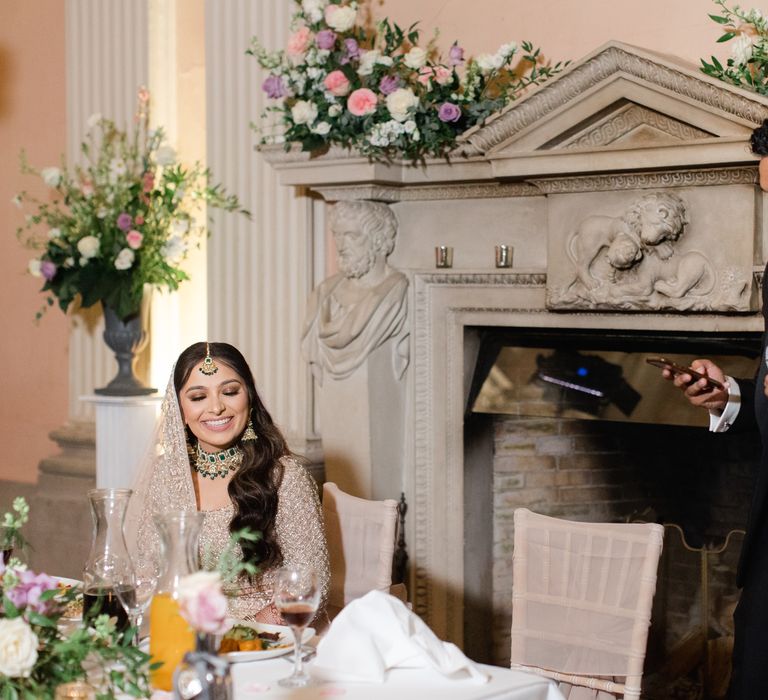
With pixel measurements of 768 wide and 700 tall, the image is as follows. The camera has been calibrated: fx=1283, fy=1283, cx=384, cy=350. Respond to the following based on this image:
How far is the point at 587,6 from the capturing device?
3.92 m

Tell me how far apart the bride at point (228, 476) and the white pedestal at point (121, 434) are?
6.01 feet

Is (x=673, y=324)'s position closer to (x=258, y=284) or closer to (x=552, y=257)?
(x=552, y=257)

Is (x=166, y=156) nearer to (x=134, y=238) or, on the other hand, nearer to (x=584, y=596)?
(x=134, y=238)

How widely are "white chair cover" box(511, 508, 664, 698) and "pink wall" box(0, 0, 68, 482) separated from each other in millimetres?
3323

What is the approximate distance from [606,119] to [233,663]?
6.69 feet

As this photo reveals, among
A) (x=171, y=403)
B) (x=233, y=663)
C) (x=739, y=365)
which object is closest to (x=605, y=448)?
(x=739, y=365)

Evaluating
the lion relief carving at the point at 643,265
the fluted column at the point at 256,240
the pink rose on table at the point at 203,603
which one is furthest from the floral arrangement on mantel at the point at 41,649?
the fluted column at the point at 256,240

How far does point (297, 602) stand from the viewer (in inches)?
84.6

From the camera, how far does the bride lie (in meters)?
3.07

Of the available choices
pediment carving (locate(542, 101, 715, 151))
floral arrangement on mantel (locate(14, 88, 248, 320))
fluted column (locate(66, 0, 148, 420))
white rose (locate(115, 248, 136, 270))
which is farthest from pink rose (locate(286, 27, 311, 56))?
fluted column (locate(66, 0, 148, 420))

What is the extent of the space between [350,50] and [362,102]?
204 mm

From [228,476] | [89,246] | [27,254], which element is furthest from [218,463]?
[27,254]

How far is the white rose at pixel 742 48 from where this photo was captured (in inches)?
131

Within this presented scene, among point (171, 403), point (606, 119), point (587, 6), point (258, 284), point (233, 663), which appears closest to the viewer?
point (233, 663)
